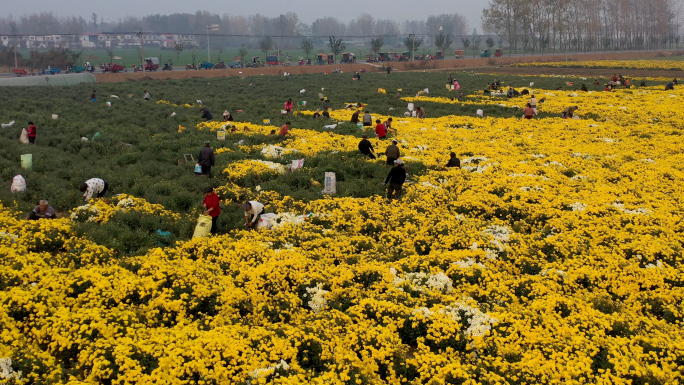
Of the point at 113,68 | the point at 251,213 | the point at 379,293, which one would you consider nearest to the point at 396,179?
the point at 251,213

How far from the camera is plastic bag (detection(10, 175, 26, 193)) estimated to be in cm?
1680

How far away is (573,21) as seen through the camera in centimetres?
16275

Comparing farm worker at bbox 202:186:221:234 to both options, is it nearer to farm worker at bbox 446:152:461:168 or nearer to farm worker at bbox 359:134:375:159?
farm worker at bbox 359:134:375:159

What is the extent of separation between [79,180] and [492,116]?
25913 mm

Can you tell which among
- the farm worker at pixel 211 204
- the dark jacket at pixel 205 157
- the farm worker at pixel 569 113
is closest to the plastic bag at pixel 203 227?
the farm worker at pixel 211 204

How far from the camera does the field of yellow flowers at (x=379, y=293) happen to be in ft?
28.4

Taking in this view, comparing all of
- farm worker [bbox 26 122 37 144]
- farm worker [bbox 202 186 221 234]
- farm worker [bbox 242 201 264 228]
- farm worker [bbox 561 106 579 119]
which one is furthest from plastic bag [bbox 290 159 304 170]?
farm worker [bbox 561 106 579 119]

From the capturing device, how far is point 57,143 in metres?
24.8

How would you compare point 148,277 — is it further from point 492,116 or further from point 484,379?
point 492,116

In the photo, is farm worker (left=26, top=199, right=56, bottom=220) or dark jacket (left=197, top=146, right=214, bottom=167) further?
dark jacket (left=197, top=146, right=214, bottom=167)

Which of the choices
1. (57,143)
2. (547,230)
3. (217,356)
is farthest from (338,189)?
(57,143)

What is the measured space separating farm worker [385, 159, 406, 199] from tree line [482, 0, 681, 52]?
4859 inches

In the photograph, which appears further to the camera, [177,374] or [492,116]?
[492,116]

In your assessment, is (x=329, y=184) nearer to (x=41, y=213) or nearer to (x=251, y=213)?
(x=251, y=213)
